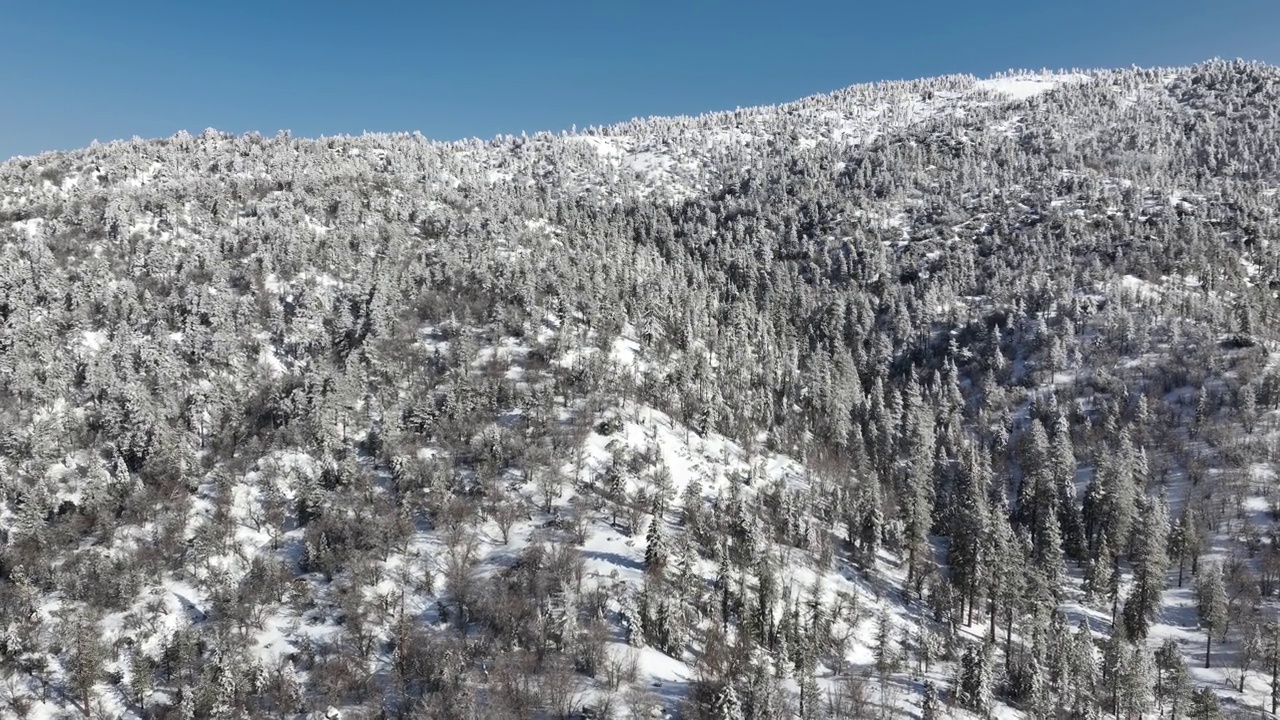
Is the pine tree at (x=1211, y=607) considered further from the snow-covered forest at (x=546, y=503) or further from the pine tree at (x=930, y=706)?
the pine tree at (x=930, y=706)

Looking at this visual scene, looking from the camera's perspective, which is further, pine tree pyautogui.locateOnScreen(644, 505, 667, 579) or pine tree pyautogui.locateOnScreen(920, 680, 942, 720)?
pine tree pyautogui.locateOnScreen(644, 505, 667, 579)

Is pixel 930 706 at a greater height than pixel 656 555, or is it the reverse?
pixel 656 555

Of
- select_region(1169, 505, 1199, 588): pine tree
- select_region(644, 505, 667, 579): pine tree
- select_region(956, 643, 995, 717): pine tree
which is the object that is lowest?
select_region(956, 643, 995, 717): pine tree

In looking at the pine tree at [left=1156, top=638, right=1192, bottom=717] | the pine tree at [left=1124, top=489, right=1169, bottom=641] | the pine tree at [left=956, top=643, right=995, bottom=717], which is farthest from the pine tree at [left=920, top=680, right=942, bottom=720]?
the pine tree at [left=1124, top=489, right=1169, bottom=641]

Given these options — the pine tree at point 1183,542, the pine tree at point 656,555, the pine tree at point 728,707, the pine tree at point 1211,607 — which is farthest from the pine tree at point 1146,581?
the pine tree at point 656,555

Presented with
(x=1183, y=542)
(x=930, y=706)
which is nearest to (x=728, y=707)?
(x=930, y=706)

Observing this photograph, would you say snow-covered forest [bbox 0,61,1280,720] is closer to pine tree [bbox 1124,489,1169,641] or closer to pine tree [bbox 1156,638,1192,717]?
pine tree [bbox 1156,638,1192,717]

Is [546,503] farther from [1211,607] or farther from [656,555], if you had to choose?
[1211,607]

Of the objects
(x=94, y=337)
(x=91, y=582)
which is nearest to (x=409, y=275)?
(x=94, y=337)
